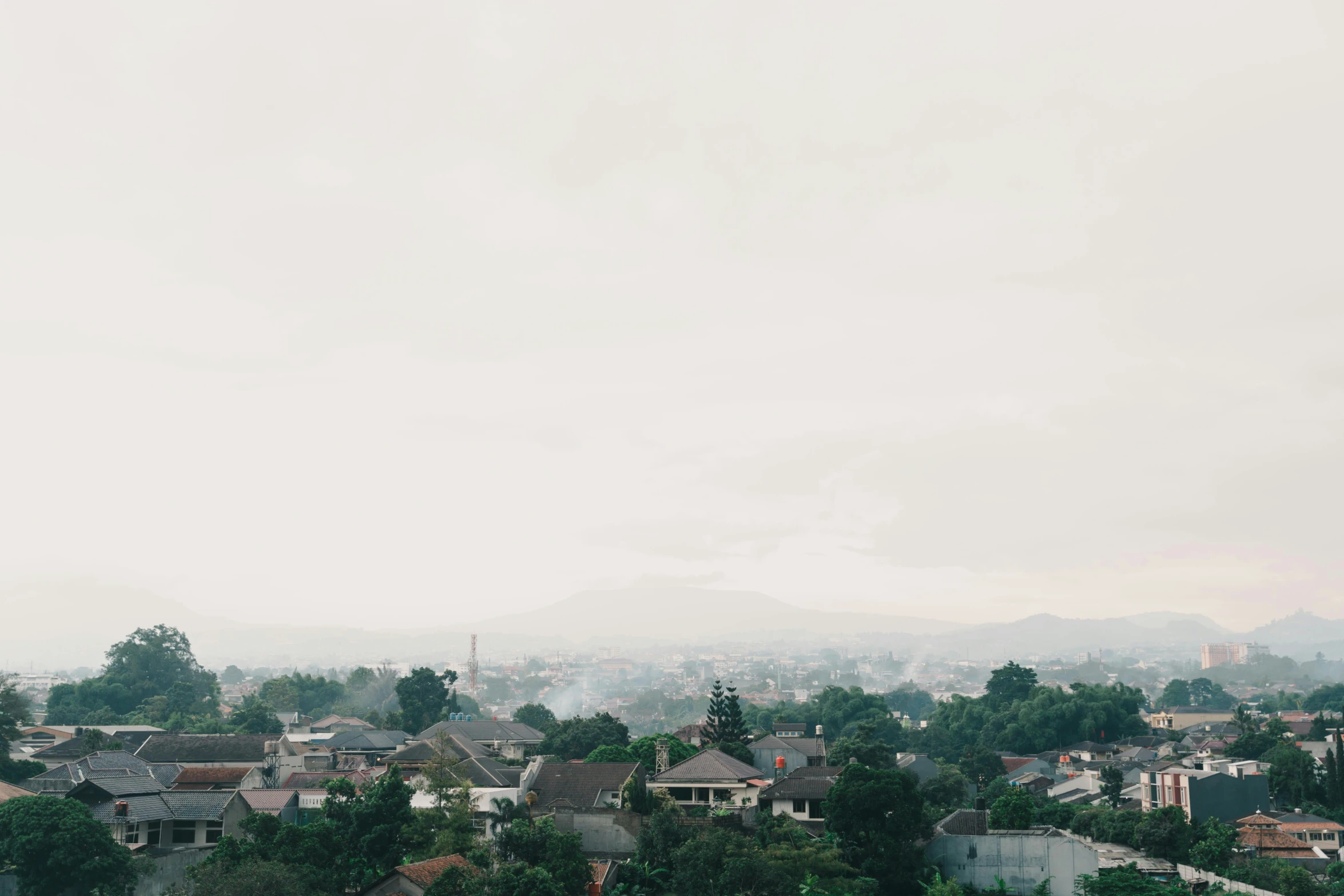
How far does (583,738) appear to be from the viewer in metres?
46.1

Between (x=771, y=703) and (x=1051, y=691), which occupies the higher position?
(x=1051, y=691)

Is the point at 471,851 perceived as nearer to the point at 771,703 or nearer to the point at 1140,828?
the point at 1140,828

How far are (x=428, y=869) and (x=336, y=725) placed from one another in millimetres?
40845

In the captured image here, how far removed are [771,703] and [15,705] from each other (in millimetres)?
99948

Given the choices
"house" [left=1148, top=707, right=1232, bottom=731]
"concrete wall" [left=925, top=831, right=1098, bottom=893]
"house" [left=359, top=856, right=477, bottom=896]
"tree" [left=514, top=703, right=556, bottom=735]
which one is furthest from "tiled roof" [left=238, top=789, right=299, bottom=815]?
"house" [left=1148, top=707, right=1232, bottom=731]

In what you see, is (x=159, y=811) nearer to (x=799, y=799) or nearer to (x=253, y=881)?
(x=253, y=881)

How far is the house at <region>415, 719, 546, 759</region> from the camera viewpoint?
46.9 metres

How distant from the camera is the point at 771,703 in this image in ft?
436

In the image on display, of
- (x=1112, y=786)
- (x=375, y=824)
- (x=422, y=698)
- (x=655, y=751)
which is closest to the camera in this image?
(x=375, y=824)

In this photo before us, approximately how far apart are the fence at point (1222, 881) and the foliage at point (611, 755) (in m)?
17.9

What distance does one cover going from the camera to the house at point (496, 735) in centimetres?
4694

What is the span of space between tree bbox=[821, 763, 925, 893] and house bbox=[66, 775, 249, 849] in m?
15.7

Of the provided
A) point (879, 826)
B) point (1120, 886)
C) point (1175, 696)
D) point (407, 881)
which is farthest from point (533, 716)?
point (1175, 696)

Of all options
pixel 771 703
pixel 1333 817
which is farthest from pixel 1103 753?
pixel 771 703
